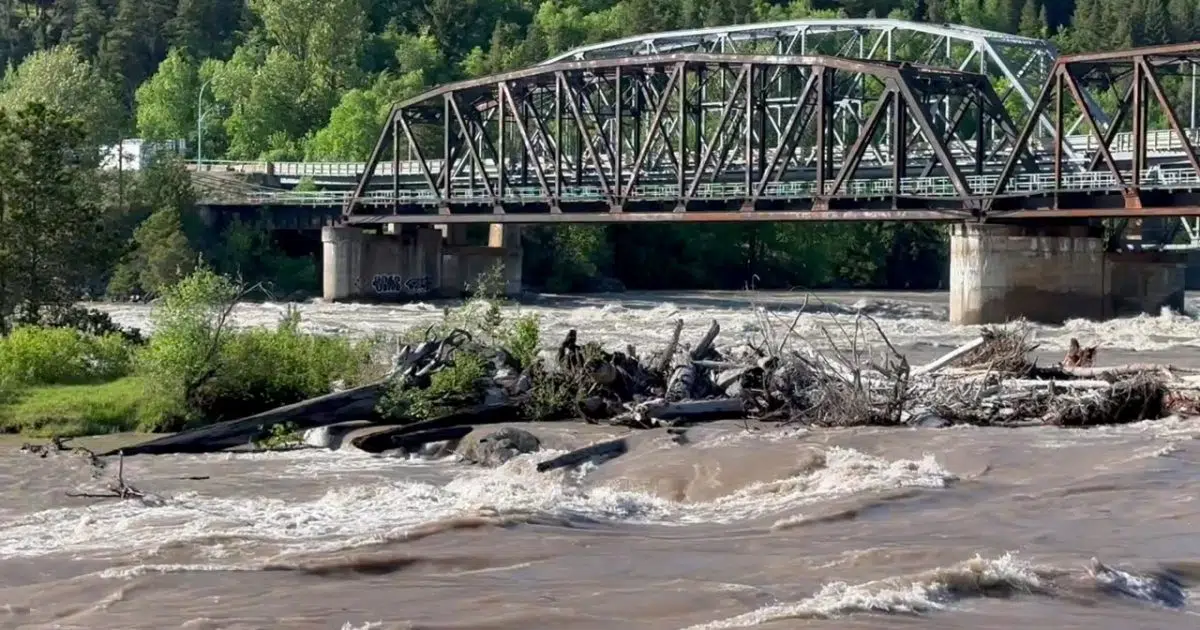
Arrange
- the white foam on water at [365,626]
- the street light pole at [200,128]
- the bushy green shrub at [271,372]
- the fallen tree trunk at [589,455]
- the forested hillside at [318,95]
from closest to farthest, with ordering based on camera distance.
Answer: the white foam on water at [365,626]
the fallen tree trunk at [589,455]
the bushy green shrub at [271,372]
the forested hillside at [318,95]
the street light pole at [200,128]

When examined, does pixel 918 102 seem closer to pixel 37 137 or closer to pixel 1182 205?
pixel 1182 205

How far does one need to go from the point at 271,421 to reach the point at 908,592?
16213 mm

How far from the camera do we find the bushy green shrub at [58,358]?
37.2 m

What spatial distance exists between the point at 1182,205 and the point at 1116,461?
2022 inches

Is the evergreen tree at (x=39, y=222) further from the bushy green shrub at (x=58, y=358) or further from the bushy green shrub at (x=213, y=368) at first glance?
the bushy green shrub at (x=213, y=368)

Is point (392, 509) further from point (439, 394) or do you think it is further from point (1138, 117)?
point (1138, 117)

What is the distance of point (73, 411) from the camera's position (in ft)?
113

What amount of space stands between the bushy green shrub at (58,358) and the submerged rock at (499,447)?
1128cm

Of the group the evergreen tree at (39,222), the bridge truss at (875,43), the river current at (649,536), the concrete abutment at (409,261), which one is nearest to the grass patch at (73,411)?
the river current at (649,536)

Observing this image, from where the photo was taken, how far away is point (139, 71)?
630 ft

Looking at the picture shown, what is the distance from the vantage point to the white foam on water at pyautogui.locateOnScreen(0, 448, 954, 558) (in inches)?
891

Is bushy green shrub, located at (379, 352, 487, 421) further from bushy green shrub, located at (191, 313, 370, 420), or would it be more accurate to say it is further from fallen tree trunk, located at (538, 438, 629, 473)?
fallen tree trunk, located at (538, 438, 629, 473)

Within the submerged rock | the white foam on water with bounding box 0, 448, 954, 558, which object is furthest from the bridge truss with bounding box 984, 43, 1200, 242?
the white foam on water with bounding box 0, 448, 954, 558

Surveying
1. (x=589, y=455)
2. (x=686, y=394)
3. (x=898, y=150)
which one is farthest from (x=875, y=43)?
(x=589, y=455)
